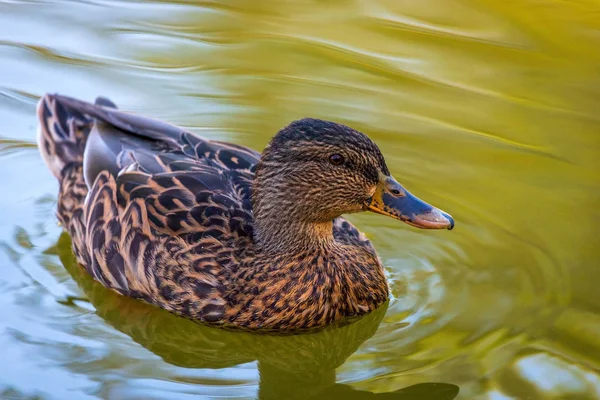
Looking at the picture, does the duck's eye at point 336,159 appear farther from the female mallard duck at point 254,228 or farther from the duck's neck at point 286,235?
the duck's neck at point 286,235

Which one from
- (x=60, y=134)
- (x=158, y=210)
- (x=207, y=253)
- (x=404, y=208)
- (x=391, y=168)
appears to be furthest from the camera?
(x=391, y=168)

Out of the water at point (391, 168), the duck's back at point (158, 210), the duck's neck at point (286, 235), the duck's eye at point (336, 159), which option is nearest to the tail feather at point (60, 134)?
the duck's back at point (158, 210)

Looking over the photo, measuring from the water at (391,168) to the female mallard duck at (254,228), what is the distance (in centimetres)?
15

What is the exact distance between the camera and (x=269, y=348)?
563 cm

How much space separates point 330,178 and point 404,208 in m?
0.42

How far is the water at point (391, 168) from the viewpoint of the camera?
17.4 ft

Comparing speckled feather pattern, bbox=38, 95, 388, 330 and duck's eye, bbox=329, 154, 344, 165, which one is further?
speckled feather pattern, bbox=38, 95, 388, 330

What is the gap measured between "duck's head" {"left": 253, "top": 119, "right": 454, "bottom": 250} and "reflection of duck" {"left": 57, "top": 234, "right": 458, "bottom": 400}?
0.68m

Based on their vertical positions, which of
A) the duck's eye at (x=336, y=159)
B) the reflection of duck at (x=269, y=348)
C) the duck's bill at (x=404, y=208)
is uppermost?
the duck's eye at (x=336, y=159)

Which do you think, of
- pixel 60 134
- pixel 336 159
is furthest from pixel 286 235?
pixel 60 134

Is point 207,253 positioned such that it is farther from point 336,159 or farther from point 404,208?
point 404,208

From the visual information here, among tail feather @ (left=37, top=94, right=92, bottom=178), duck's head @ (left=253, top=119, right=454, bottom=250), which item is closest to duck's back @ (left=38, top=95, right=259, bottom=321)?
tail feather @ (left=37, top=94, right=92, bottom=178)

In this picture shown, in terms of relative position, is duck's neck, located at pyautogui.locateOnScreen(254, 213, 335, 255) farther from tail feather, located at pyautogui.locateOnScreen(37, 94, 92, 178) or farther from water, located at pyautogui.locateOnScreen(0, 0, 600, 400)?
tail feather, located at pyautogui.locateOnScreen(37, 94, 92, 178)

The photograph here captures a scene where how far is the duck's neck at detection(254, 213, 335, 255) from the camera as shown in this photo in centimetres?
584
